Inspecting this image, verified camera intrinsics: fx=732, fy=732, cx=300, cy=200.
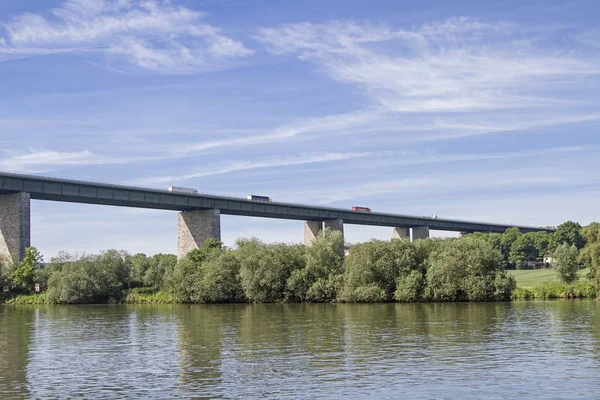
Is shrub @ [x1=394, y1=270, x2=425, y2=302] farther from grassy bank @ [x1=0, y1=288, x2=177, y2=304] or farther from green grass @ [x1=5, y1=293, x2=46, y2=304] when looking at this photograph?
green grass @ [x1=5, y1=293, x2=46, y2=304]

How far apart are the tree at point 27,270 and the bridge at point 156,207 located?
133cm

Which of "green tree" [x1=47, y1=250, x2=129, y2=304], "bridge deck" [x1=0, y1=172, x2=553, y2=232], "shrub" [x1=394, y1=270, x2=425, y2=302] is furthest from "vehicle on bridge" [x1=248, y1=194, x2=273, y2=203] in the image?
"shrub" [x1=394, y1=270, x2=425, y2=302]

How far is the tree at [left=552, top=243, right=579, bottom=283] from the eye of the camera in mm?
92188

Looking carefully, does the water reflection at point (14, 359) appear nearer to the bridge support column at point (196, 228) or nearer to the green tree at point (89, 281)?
the green tree at point (89, 281)

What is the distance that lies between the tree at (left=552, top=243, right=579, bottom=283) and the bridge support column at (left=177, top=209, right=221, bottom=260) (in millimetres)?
70449

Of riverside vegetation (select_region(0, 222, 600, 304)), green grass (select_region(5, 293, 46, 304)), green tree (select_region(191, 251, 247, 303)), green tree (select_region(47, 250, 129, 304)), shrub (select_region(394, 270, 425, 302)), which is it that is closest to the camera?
riverside vegetation (select_region(0, 222, 600, 304))

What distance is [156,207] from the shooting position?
138m

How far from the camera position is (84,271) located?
401ft

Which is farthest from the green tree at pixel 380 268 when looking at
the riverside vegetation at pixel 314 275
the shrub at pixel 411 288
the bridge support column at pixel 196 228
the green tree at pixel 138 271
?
the bridge support column at pixel 196 228

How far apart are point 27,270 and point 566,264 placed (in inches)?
3363

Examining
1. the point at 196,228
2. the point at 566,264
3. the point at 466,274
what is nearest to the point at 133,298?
the point at 196,228

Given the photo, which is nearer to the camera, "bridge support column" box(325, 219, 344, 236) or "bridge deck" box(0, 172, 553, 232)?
"bridge deck" box(0, 172, 553, 232)

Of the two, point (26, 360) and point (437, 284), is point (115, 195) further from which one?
point (26, 360)

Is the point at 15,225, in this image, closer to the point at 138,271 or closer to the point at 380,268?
the point at 138,271
